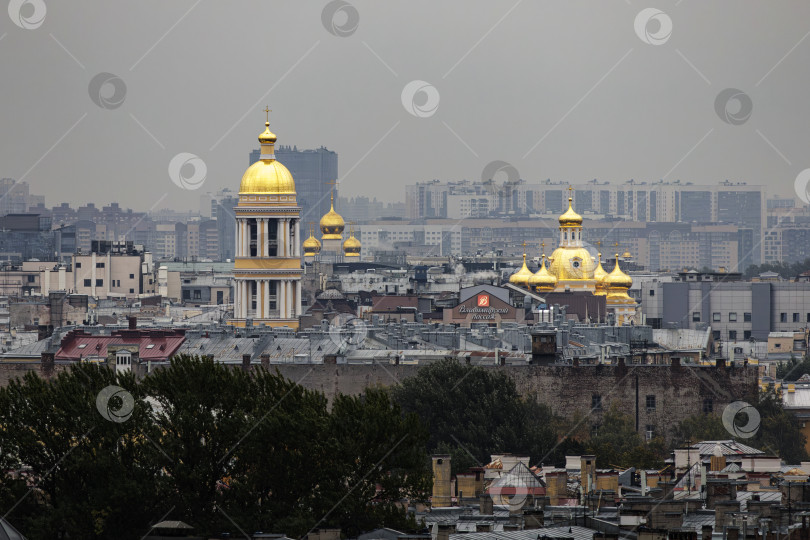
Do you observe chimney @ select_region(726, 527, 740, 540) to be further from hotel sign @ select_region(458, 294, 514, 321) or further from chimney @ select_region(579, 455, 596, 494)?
hotel sign @ select_region(458, 294, 514, 321)

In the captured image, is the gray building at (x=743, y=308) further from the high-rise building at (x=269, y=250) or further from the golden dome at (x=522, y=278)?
the high-rise building at (x=269, y=250)

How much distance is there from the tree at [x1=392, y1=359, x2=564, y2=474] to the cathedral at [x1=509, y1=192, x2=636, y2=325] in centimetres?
4156

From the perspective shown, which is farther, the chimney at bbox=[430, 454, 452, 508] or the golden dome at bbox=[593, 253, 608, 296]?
the golden dome at bbox=[593, 253, 608, 296]

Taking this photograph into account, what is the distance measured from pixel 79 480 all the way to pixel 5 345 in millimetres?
38202

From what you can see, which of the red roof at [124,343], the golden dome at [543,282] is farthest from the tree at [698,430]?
the golden dome at [543,282]

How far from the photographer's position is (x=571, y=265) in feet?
329

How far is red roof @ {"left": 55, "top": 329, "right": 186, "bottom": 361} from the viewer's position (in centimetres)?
6150

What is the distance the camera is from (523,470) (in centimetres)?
3672

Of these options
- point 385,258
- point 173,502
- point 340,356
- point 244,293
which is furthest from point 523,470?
point 385,258

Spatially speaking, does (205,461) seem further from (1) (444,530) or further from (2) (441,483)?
(1) (444,530)

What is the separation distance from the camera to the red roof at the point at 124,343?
6150 cm

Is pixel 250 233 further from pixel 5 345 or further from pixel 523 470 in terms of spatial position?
pixel 523 470

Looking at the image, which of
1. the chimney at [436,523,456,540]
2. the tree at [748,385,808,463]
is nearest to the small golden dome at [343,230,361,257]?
the tree at [748,385,808,463]

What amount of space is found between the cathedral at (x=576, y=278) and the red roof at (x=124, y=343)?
105ft
